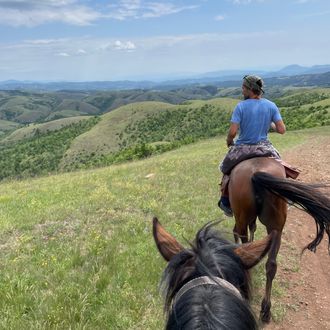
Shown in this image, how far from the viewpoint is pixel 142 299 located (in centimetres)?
666

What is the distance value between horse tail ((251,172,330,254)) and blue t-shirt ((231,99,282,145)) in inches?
54.1

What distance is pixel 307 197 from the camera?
180 inches

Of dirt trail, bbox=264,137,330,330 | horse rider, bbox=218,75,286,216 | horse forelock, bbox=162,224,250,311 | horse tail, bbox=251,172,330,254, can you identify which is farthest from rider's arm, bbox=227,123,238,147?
horse forelock, bbox=162,224,250,311

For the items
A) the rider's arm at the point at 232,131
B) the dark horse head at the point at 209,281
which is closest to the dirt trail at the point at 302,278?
the rider's arm at the point at 232,131

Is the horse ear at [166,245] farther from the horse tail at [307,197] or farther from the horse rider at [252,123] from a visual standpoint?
the horse rider at [252,123]

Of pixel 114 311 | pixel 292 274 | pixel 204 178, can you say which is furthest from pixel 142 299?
pixel 204 178

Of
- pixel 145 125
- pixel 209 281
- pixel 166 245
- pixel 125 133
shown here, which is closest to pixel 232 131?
pixel 166 245

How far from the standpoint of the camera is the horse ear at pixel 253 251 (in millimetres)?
2832

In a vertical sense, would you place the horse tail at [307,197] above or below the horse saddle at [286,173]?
above

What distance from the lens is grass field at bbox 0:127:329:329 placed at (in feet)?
20.0

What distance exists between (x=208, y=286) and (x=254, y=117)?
5.05 meters

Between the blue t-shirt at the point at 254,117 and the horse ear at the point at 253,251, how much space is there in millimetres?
4286

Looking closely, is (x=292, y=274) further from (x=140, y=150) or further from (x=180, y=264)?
(x=140, y=150)

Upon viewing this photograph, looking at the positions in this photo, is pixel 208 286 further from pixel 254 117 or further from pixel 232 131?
pixel 232 131
